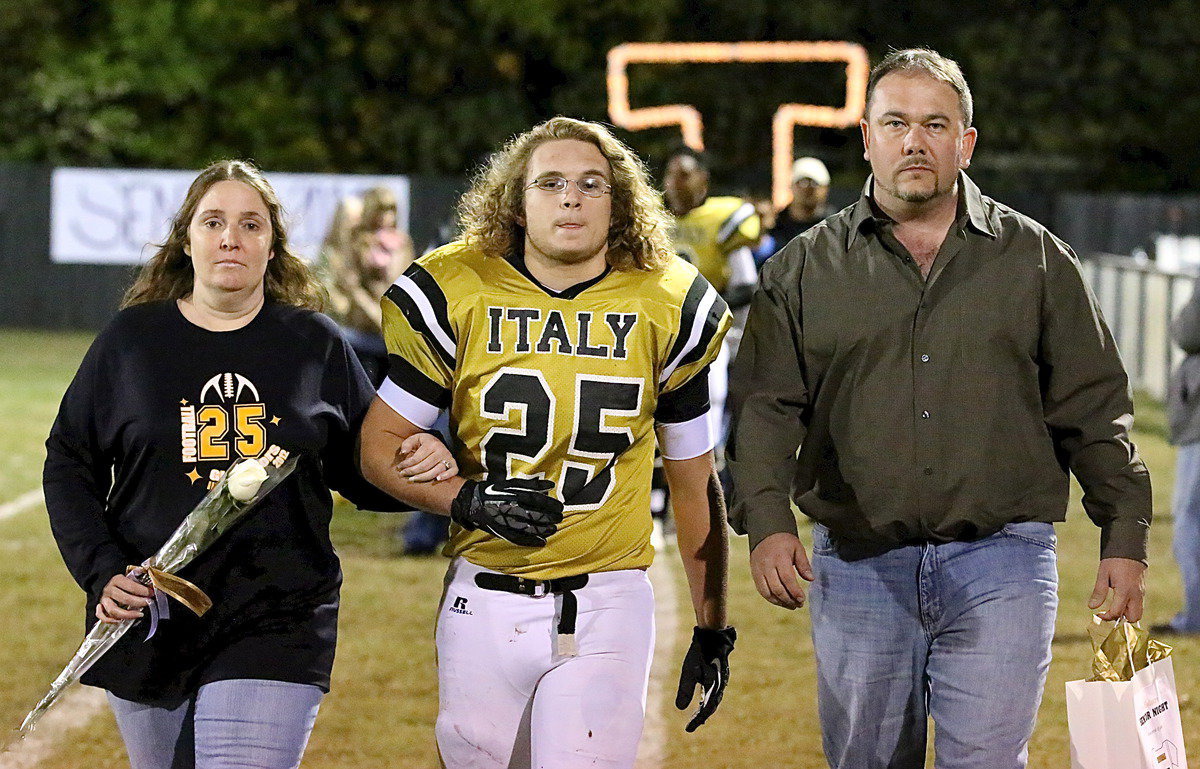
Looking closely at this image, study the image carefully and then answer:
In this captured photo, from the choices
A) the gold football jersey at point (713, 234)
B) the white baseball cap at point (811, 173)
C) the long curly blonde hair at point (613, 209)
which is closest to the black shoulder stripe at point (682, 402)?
the long curly blonde hair at point (613, 209)

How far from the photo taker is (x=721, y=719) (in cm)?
665


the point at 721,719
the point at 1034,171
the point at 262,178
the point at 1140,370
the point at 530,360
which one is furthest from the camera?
the point at 1034,171

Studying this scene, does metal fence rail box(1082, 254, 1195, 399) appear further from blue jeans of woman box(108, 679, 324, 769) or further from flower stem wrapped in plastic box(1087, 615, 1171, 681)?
blue jeans of woman box(108, 679, 324, 769)

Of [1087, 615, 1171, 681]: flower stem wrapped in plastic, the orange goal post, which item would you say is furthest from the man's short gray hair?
the orange goal post

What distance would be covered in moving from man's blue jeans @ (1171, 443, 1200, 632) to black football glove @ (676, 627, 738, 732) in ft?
14.1

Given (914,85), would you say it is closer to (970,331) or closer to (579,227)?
(970,331)

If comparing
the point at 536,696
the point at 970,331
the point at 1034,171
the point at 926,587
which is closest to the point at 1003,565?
the point at 926,587

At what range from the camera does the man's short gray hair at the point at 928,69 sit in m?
4.14

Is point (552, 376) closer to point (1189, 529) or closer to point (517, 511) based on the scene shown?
point (517, 511)

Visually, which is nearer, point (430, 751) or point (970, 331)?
point (970, 331)

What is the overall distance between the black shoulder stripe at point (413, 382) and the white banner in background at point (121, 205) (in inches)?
847

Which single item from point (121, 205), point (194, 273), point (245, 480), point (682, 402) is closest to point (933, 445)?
point (682, 402)

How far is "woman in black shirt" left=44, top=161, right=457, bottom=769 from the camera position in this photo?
12.8 ft

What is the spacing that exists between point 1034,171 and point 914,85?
32.5 metres
